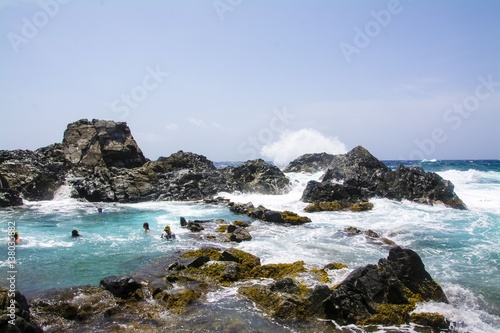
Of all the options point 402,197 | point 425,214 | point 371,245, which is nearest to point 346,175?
point 402,197

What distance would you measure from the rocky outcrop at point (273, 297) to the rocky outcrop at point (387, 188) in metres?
24.6

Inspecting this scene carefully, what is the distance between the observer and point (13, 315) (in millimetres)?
9531

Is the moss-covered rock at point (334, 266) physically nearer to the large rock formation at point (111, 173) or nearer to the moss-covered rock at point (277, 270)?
the moss-covered rock at point (277, 270)

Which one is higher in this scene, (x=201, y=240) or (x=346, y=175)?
(x=346, y=175)

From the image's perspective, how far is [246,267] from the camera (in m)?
17.5

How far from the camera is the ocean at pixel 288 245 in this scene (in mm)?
14211

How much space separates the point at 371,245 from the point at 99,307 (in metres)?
16.0

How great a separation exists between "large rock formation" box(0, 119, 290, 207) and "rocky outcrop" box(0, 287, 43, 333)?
34792 millimetres

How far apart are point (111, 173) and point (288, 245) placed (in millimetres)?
35109

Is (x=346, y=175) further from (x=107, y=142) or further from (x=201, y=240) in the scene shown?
(x=107, y=142)

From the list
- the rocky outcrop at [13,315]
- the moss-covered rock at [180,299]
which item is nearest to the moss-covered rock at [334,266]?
the moss-covered rock at [180,299]

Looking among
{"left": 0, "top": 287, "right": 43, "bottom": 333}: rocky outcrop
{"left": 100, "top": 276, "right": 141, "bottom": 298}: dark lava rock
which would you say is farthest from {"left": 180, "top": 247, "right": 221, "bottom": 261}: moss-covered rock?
{"left": 0, "top": 287, "right": 43, "bottom": 333}: rocky outcrop

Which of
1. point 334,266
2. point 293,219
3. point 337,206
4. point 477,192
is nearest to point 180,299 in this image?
point 334,266

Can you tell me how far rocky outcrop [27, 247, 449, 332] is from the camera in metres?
12.3
